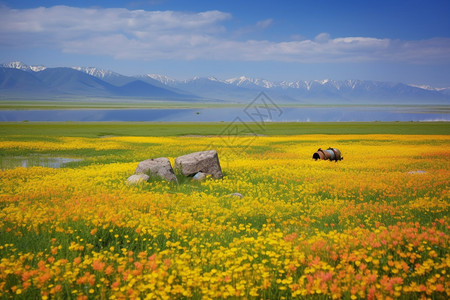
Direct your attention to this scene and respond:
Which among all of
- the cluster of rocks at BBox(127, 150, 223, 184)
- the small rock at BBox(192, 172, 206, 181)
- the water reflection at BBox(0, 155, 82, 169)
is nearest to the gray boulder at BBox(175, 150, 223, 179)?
the cluster of rocks at BBox(127, 150, 223, 184)

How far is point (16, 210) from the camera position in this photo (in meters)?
10.3

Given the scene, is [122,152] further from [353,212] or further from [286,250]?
[286,250]

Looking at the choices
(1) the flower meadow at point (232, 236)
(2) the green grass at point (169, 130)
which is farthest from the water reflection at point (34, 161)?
(2) the green grass at point (169, 130)

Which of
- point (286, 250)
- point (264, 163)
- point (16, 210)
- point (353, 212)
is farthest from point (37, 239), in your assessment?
point (264, 163)

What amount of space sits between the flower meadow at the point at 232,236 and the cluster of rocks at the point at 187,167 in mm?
667

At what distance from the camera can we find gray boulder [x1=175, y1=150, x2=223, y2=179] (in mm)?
18078

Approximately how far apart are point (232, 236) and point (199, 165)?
9.25m

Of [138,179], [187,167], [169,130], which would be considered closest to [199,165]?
[187,167]

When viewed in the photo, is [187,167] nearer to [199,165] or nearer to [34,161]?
[199,165]

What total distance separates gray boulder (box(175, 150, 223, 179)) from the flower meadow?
0.73 metres

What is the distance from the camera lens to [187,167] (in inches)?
711

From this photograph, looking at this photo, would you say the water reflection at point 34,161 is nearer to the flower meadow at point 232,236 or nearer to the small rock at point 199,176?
the flower meadow at point 232,236

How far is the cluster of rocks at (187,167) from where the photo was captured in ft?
55.3

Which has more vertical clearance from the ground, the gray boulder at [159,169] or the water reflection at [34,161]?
the gray boulder at [159,169]
